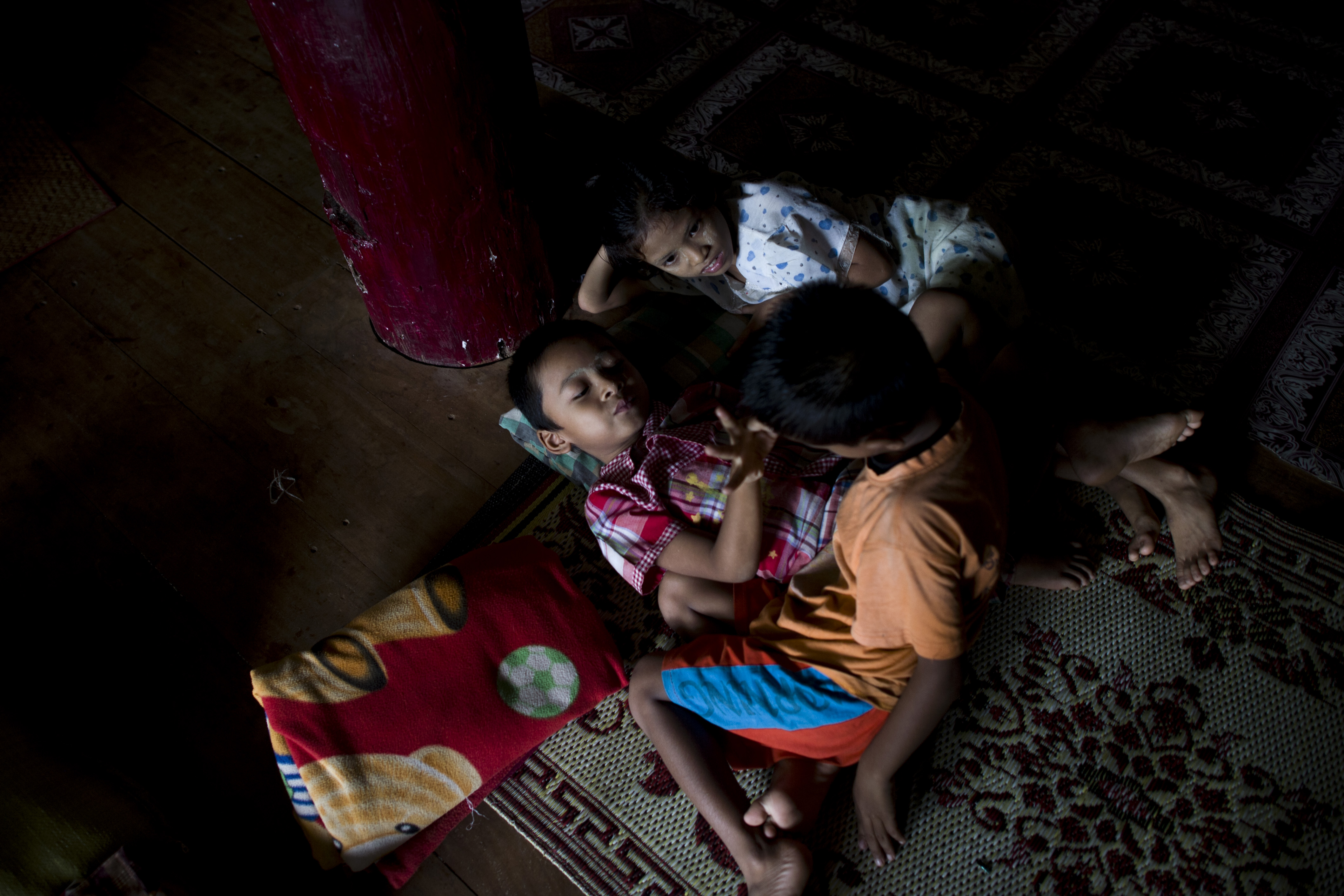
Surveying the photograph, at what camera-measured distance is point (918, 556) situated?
0.83 meters

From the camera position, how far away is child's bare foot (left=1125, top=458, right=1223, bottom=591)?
1.24 m

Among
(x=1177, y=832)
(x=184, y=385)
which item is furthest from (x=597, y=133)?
(x=1177, y=832)

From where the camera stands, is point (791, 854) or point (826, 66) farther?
point (826, 66)

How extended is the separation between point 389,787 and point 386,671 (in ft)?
0.53

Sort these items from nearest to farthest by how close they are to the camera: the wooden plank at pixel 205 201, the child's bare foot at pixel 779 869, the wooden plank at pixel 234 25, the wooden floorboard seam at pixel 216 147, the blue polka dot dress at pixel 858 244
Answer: the child's bare foot at pixel 779 869 < the blue polka dot dress at pixel 858 244 < the wooden plank at pixel 205 201 < the wooden floorboard seam at pixel 216 147 < the wooden plank at pixel 234 25

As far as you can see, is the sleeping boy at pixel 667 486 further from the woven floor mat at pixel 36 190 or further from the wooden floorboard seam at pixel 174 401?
the woven floor mat at pixel 36 190

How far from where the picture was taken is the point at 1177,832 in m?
1.06

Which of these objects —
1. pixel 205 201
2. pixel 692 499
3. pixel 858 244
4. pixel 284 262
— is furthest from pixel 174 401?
pixel 858 244

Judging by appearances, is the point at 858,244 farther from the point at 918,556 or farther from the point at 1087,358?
the point at 918,556

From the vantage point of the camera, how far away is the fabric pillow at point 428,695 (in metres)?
1.08

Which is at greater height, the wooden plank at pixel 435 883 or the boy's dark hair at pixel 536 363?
the boy's dark hair at pixel 536 363

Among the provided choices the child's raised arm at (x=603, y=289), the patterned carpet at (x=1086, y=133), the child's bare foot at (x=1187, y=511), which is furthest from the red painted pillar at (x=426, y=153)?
the child's bare foot at (x=1187, y=511)

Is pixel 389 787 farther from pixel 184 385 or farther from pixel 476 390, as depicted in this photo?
pixel 184 385

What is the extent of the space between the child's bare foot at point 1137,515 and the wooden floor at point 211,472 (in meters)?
1.05
